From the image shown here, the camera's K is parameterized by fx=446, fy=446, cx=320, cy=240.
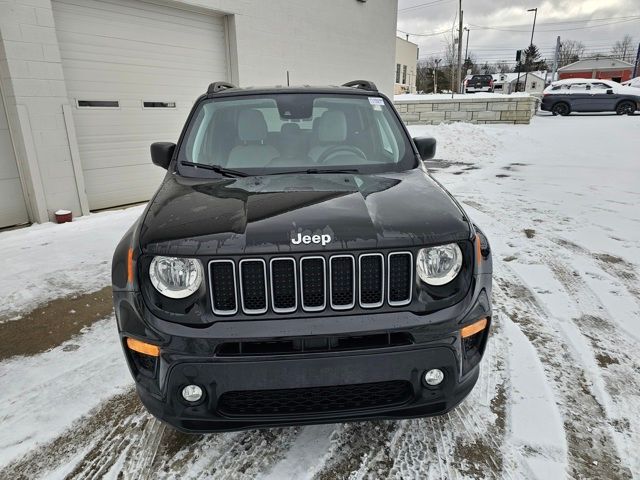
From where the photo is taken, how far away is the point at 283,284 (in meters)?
1.83

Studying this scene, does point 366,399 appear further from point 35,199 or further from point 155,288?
point 35,199

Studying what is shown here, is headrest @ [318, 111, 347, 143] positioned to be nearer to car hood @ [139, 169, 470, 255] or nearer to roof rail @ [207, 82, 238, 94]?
car hood @ [139, 169, 470, 255]

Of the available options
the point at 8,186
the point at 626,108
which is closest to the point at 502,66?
the point at 626,108

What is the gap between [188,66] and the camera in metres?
8.32

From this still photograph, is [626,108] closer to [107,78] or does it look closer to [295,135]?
[107,78]

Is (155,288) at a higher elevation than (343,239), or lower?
lower

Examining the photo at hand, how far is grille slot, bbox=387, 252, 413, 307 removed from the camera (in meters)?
1.87

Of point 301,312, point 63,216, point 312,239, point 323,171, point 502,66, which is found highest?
point 502,66

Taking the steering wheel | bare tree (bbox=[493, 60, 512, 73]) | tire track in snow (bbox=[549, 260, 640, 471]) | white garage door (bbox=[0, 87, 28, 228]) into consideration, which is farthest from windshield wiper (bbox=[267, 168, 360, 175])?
bare tree (bbox=[493, 60, 512, 73])

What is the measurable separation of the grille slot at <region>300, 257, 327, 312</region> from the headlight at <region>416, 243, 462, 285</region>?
42cm

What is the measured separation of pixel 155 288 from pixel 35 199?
5.45m

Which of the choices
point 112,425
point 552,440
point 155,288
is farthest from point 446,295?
point 112,425

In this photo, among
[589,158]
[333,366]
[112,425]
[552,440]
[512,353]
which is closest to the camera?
[333,366]

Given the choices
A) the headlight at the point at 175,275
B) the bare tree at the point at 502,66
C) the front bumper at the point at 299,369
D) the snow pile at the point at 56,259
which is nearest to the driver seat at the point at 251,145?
the headlight at the point at 175,275
